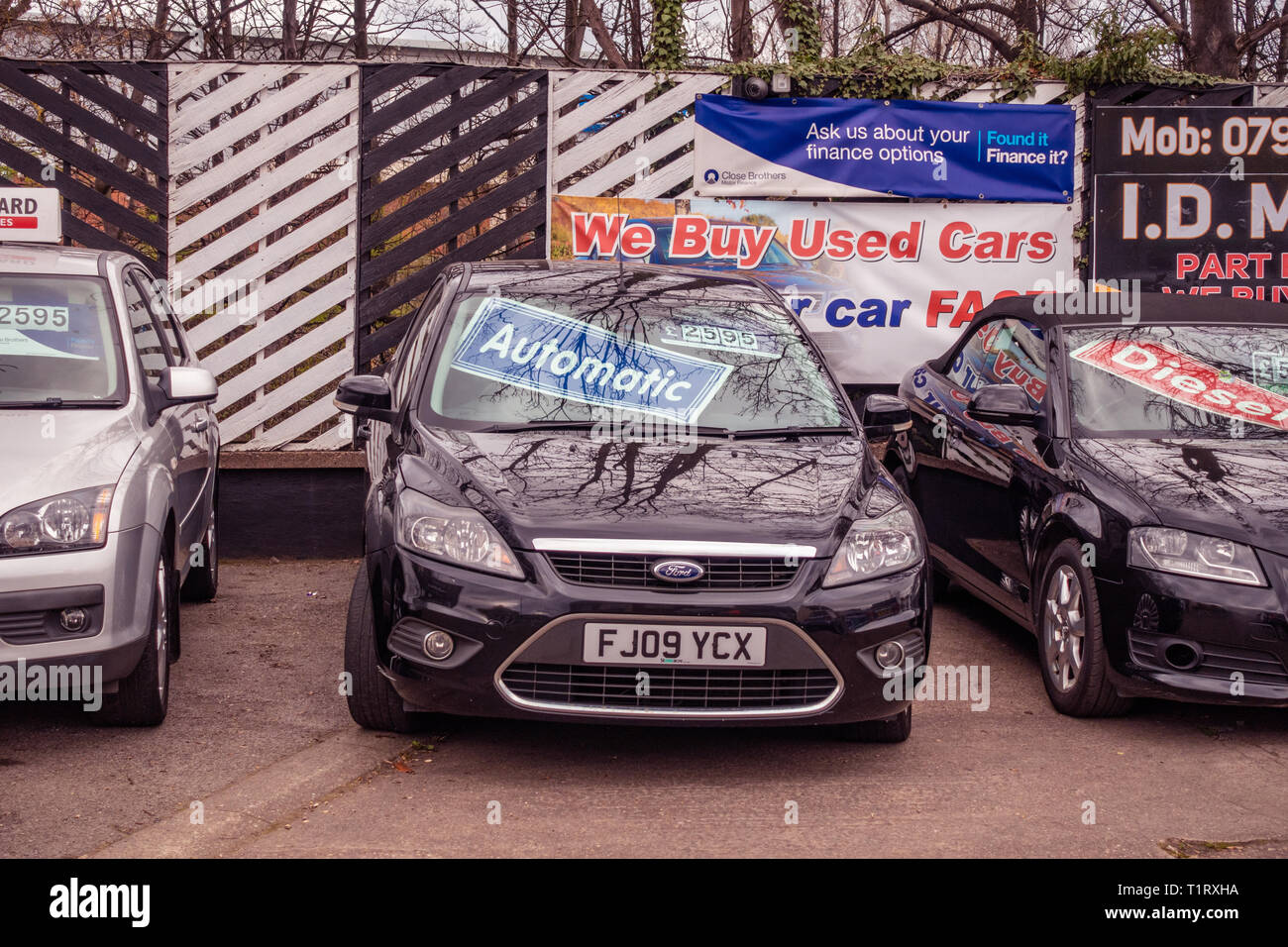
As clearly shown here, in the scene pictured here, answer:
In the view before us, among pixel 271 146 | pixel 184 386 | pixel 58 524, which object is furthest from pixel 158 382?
pixel 271 146

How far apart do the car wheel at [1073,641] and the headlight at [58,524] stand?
349 centimetres

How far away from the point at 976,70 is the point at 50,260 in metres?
6.29

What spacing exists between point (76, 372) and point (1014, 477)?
3.86 metres

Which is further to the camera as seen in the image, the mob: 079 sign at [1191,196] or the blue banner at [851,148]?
the mob: 079 sign at [1191,196]

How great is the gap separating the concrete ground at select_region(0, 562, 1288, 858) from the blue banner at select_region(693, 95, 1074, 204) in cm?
453

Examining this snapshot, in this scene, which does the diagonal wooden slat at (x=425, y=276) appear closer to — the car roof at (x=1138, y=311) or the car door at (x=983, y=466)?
the car door at (x=983, y=466)

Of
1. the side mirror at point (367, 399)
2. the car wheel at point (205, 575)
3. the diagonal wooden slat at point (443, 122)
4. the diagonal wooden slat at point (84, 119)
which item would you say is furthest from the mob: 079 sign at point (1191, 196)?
the diagonal wooden slat at point (84, 119)

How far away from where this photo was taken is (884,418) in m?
5.55

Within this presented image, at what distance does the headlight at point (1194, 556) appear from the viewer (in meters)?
4.94

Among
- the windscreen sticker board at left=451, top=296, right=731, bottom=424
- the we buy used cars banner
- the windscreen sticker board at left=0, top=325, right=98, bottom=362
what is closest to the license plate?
the windscreen sticker board at left=451, top=296, right=731, bottom=424

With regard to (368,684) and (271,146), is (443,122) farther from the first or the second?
(368,684)

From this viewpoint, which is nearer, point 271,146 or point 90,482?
point 90,482
